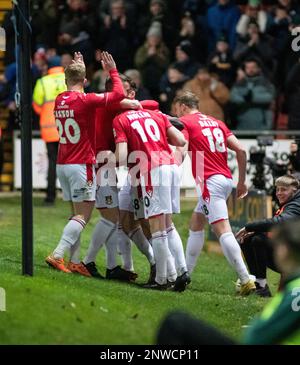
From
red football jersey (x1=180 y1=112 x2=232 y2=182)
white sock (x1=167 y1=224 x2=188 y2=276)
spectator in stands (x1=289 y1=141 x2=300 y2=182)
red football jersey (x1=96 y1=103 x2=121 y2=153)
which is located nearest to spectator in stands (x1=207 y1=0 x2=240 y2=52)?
spectator in stands (x1=289 y1=141 x2=300 y2=182)

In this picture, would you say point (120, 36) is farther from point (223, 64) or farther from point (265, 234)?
point (265, 234)

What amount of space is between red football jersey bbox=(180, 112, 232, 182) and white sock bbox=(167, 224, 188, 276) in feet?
2.55

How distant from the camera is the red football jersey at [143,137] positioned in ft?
44.1

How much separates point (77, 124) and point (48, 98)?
6989 millimetres

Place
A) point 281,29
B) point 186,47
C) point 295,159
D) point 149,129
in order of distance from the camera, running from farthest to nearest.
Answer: point 186,47
point 281,29
point 295,159
point 149,129

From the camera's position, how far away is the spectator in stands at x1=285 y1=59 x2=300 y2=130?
22.0 metres

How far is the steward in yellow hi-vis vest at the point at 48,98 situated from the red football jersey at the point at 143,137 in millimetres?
6544

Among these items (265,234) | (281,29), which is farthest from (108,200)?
(281,29)

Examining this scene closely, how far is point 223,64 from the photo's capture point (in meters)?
23.3

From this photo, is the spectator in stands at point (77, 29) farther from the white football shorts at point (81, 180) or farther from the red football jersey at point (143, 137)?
the red football jersey at point (143, 137)

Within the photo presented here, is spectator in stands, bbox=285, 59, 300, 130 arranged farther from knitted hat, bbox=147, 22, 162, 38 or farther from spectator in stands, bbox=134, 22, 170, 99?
knitted hat, bbox=147, 22, 162, 38

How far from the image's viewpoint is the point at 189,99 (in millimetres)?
14312

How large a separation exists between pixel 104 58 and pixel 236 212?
6079 mm
